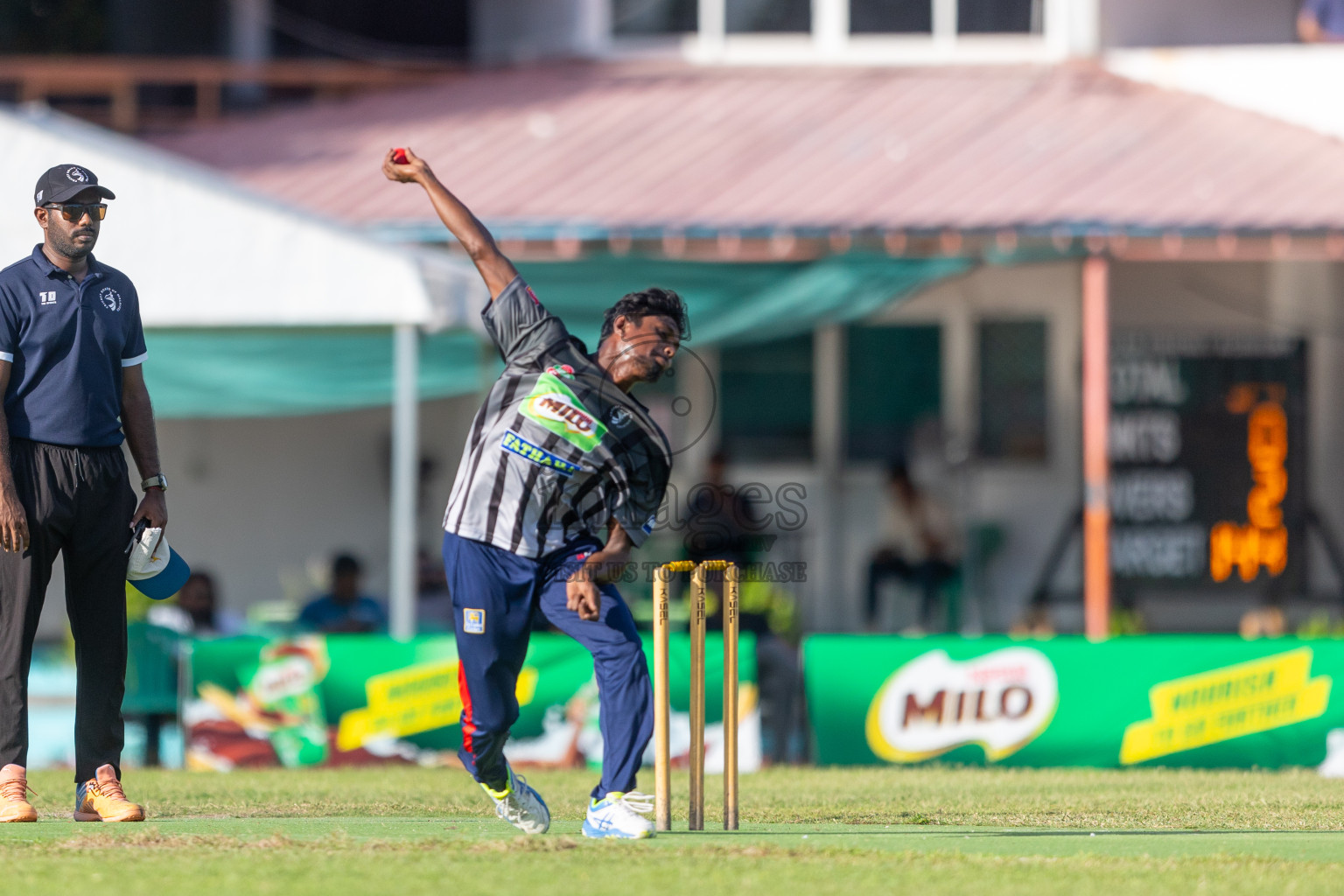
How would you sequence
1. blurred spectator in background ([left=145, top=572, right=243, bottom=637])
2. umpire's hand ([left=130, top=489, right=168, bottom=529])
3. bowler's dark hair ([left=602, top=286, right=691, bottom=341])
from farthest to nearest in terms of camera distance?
blurred spectator in background ([left=145, top=572, right=243, bottom=637]) → umpire's hand ([left=130, top=489, right=168, bottom=529]) → bowler's dark hair ([left=602, top=286, right=691, bottom=341])

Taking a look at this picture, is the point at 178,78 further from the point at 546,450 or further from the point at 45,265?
the point at 546,450

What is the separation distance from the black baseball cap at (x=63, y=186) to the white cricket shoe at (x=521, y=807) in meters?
2.30

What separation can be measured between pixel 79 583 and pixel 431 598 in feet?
26.0

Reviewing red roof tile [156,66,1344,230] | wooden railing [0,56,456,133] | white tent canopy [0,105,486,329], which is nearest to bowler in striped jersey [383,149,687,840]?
white tent canopy [0,105,486,329]

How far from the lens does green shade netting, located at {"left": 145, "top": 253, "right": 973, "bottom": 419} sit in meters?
12.9

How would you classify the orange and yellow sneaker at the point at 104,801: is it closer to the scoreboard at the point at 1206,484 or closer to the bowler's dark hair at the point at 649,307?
the bowler's dark hair at the point at 649,307

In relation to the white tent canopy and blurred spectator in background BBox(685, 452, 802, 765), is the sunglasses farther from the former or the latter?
the white tent canopy

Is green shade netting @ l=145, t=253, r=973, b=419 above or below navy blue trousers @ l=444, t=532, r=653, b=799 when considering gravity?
above

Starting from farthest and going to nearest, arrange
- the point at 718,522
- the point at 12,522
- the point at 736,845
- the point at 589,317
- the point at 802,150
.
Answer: the point at 802,150, the point at 589,317, the point at 718,522, the point at 12,522, the point at 736,845

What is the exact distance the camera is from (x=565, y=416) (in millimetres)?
6051

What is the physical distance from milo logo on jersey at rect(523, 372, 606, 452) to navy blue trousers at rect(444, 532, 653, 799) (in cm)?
39

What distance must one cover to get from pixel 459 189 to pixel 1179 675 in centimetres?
623

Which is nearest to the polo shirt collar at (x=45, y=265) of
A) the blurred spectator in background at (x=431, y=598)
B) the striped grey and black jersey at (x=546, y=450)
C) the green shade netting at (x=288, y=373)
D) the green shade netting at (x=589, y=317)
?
the striped grey and black jersey at (x=546, y=450)

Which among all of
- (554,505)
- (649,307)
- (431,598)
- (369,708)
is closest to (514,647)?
(554,505)
